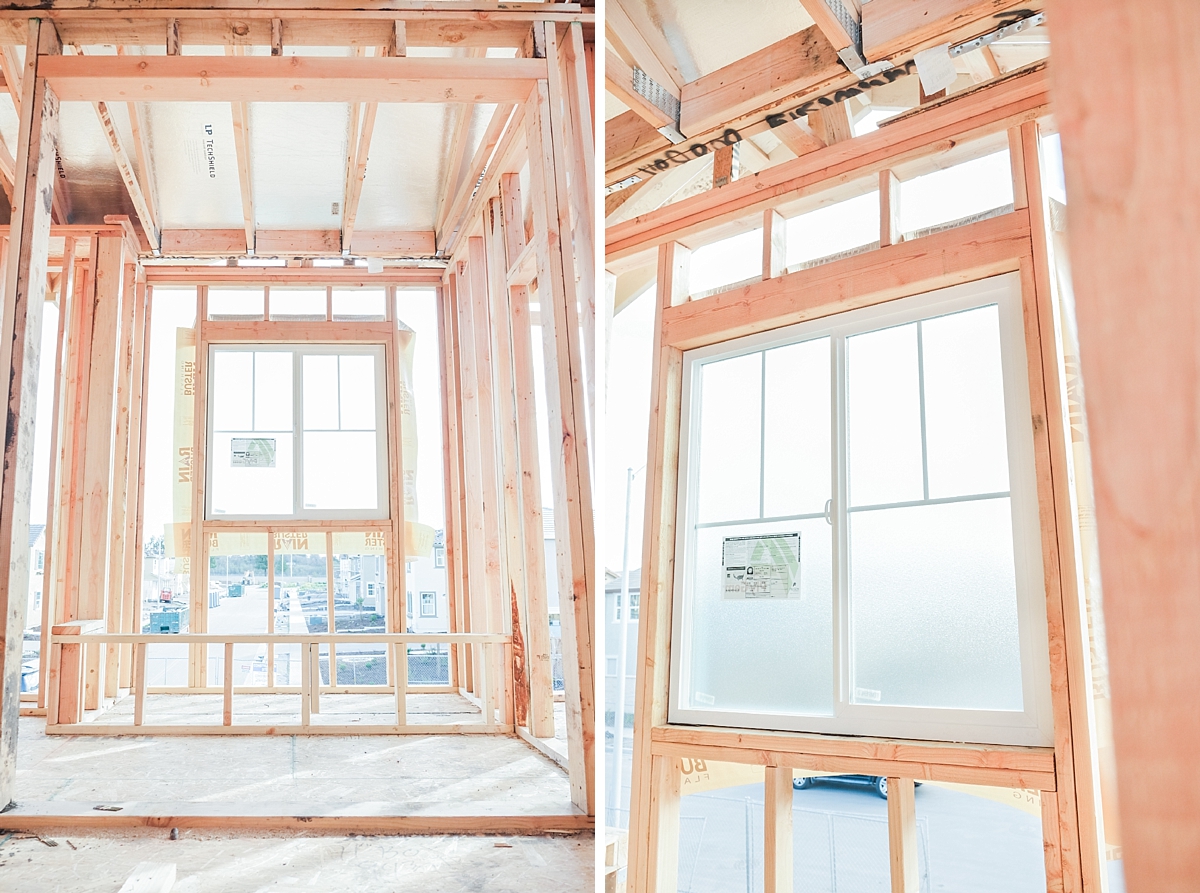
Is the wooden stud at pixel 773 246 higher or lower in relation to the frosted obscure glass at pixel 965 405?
higher

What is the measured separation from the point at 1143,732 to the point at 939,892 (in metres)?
6.16

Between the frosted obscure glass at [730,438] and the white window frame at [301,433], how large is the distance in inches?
108

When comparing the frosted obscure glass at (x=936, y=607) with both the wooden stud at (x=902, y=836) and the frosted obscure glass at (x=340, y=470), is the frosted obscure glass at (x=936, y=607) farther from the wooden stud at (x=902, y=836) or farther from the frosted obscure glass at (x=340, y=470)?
the frosted obscure glass at (x=340, y=470)

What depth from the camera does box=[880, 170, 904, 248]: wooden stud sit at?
3.93m

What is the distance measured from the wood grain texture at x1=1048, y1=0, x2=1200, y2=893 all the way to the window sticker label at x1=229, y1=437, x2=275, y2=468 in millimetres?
6182

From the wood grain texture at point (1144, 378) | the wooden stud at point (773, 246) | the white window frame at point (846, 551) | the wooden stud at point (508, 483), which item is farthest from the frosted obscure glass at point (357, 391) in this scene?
the wood grain texture at point (1144, 378)

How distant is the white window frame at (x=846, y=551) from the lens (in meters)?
3.30

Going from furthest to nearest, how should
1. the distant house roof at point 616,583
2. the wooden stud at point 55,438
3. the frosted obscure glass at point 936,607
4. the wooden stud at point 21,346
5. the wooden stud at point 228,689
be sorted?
1. the distant house roof at point 616,583
2. the wooden stud at point 55,438
3. the wooden stud at point 228,689
4. the frosted obscure glass at point 936,607
5. the wooden stud at point 21,346

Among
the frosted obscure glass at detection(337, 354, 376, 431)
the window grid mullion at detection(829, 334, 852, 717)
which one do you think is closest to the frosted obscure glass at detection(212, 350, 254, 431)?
the frosted obscure glass at detection(337, 354, 376, 431)

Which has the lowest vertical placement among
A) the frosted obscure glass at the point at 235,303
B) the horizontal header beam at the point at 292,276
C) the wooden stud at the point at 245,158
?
the frosted obscure glass at the point at 235,303

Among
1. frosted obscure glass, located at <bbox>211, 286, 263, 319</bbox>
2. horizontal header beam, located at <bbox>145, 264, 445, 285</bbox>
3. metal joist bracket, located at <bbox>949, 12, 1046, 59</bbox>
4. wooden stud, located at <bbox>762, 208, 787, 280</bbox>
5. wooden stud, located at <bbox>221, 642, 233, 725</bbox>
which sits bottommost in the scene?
wooden stud, located at <bbox>221, 642, 233, 725</bbox>

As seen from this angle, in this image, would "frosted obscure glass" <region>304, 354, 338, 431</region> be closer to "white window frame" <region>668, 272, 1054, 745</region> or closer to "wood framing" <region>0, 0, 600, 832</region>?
"wood framing" <region>0, 0, 600, 832</region>

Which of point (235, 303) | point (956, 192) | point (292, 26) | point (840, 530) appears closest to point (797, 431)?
point (840, 530)

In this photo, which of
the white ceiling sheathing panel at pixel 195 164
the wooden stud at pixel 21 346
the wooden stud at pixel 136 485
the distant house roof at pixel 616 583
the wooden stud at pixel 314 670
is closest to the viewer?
the wooden stud at pixel 21 346
